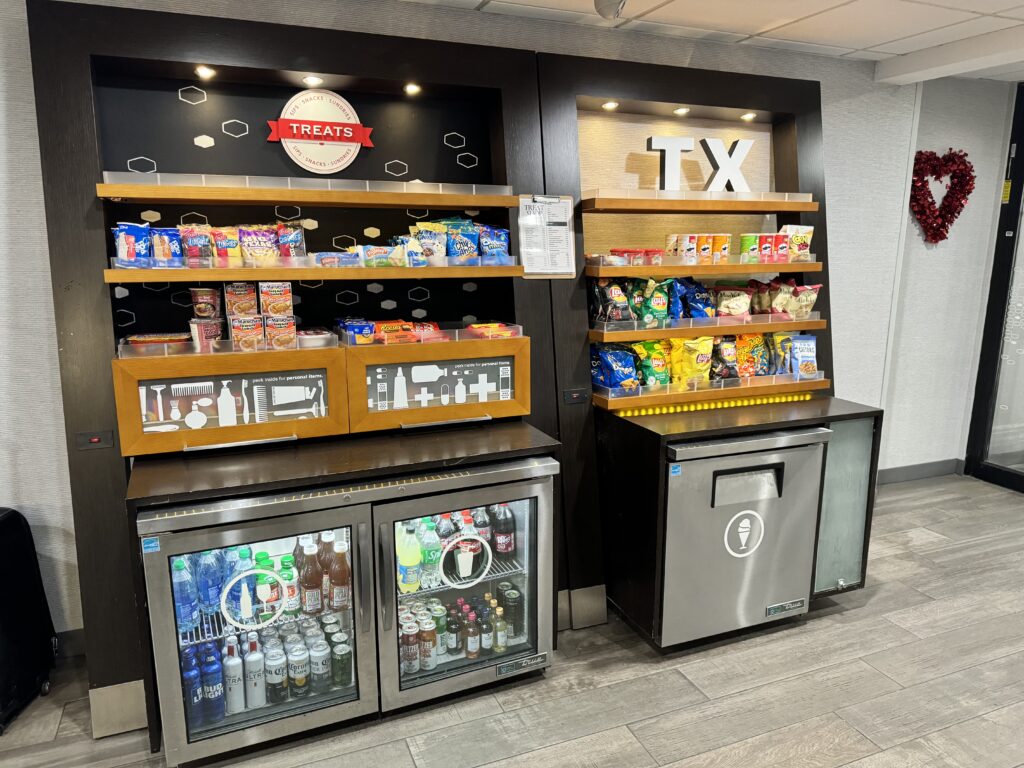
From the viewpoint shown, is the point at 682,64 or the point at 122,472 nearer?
the point at 122,472

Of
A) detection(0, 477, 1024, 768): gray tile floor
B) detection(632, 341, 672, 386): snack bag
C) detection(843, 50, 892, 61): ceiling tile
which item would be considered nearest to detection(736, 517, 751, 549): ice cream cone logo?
detection(0, 477, 1024, 768): gray tile floor

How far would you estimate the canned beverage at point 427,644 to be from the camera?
2436mm

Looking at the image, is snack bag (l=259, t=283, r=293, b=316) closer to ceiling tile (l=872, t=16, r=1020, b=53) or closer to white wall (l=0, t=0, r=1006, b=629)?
white wall (l=0, t=0, r=1006, b=629)

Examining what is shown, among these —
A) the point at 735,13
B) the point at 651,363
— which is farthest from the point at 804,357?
the point at 735,13

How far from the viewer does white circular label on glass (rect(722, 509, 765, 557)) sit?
2.71m

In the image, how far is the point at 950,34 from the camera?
3221 mm

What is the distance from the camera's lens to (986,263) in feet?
14.9

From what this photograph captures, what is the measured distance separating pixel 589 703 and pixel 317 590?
1072 mm

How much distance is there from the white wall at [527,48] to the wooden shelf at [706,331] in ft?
2.80

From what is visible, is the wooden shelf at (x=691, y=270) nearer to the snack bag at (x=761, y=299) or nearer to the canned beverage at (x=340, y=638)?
the snack bag at (x=761, y=299)

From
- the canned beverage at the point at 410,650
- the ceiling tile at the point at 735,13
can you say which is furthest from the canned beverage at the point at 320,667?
the ceiling tile at the point at 735,13

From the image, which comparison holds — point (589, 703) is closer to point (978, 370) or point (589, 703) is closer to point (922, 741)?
point (922, 741)

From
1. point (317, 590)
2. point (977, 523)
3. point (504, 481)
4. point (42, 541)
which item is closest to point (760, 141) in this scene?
point (504, 481)

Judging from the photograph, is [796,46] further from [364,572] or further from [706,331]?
[364,572]
